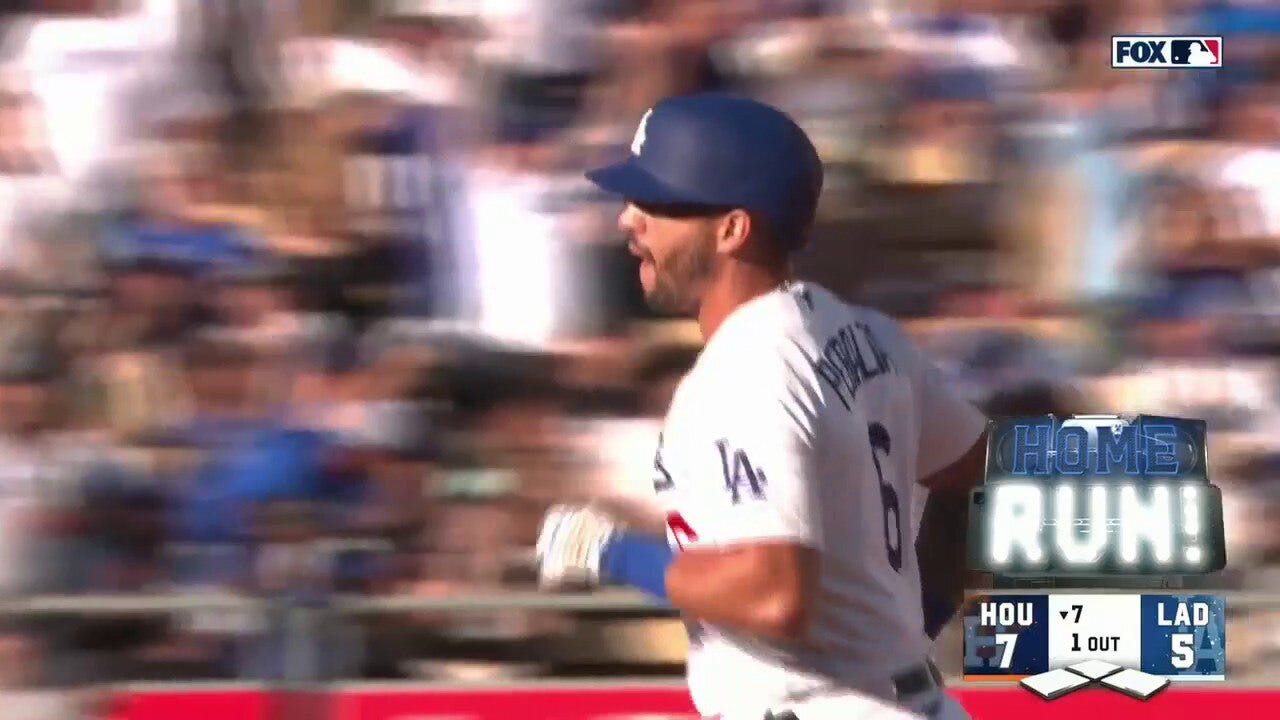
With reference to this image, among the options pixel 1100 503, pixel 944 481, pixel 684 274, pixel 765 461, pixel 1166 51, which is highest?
pixel 1166 51

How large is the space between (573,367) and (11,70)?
1814 mm

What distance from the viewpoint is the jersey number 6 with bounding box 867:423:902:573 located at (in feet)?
8.90

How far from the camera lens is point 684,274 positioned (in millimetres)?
2773

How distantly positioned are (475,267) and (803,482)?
109 inches

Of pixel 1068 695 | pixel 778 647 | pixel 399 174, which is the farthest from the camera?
pixel 399 174

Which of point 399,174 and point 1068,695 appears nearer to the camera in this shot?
point 1068,695

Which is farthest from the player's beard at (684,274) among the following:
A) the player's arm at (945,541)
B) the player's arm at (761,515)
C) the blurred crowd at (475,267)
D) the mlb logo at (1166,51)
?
the mlb logo at (1166,51)

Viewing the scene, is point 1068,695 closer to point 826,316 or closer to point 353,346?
point 353,346

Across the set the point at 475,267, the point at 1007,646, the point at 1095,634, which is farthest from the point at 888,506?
the point at 475,267

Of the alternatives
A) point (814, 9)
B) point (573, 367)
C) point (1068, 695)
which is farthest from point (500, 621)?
point (814, 9)

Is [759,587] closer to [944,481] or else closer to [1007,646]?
[944,481]

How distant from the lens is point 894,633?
2695 mm

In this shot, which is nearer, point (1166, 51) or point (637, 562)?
point (637, 562)

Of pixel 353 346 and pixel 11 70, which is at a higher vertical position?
pixel 11 70
